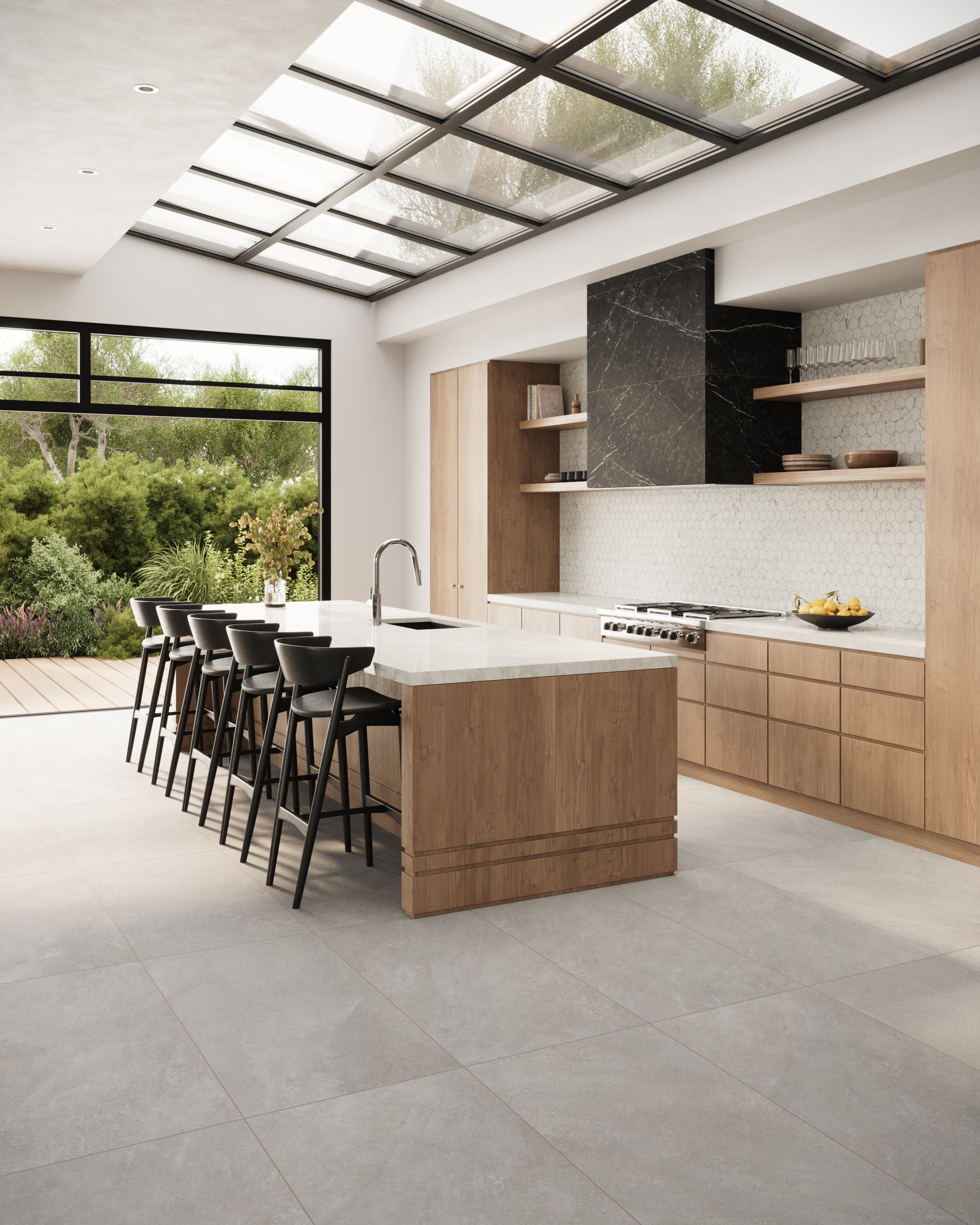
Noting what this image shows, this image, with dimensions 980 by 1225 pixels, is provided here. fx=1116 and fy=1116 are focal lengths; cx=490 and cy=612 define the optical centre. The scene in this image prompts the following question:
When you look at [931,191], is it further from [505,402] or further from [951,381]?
[505,402]

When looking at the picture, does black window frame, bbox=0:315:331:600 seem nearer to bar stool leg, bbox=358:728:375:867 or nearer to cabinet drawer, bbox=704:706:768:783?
cabinet drawer, bbox=704:706:768:783

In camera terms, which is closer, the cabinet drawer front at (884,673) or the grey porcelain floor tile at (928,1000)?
the grey porcelain floor tile at (928,1000)

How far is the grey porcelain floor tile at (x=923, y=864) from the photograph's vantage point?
436 cm

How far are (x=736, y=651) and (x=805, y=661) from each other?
50cm

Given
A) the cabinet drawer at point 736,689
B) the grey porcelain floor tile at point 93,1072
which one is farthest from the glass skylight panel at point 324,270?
the grey porcelain floor tile at point 93,1072

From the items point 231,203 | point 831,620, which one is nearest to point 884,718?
point 831,620

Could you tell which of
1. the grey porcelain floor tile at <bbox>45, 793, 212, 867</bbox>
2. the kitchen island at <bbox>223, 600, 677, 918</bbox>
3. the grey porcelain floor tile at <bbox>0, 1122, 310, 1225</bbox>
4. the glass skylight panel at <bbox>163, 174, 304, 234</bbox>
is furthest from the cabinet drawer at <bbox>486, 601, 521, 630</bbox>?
the grey porcelain floor tile at <bbox>0, 1122, 310, 1225</bbox>

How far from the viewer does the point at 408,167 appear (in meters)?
6.45

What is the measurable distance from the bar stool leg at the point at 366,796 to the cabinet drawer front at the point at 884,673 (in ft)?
7.18

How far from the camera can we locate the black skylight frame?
4.31 metres

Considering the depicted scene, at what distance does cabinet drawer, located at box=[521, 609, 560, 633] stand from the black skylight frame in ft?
7.91

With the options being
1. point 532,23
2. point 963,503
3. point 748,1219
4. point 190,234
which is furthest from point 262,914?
point 190,234

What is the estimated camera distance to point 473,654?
169 inches

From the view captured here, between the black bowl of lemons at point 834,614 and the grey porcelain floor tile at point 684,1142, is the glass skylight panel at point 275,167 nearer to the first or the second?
the black bowl of lemons at point 834,614
